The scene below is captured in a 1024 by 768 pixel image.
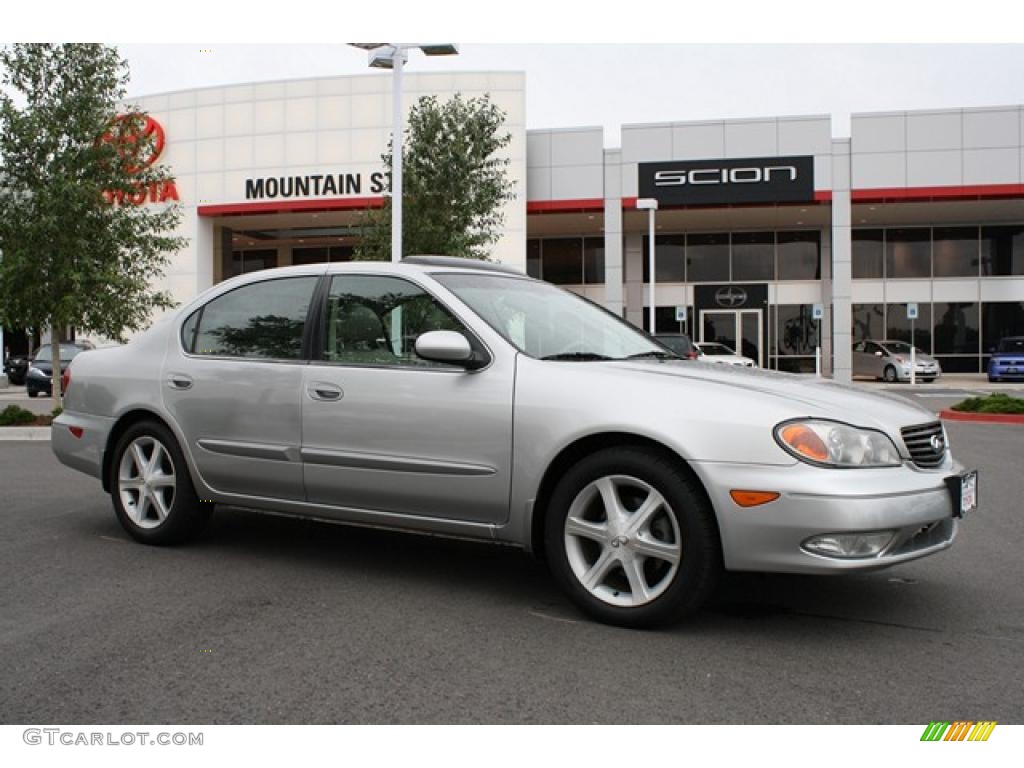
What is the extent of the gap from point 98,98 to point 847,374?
2325 centimetres

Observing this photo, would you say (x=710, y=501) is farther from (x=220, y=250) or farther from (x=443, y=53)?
(x=220, y=250)

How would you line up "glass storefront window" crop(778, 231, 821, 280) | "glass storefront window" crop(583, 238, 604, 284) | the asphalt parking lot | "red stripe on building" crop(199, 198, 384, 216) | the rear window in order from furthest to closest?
"glass storefront window" crop(583, 238, 604, 284) → "glass storefront window" crop(778, 231, 821, 280) → "red stripe on building" crop(199, 198, 384, 216) → the rear window → the asphalt parking lot

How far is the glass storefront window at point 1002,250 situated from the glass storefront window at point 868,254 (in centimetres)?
369

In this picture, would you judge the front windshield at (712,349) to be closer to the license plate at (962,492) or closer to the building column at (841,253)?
the building column at (841,253)

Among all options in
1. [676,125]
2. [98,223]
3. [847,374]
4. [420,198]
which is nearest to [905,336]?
[847,374]

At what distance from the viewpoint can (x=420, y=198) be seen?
1848 cm

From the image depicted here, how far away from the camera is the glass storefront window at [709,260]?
34.9 meters

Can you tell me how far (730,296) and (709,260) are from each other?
5.32 feet

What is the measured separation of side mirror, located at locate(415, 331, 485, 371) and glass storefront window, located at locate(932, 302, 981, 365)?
3394 centimetres

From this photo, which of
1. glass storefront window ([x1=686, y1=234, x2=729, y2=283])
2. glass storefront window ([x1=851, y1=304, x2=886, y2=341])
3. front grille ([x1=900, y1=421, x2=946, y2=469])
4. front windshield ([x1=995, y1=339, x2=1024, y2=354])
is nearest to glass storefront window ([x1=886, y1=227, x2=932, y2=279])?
glass storefront window ([x1=851, y1=304, x2=886, y2=341])

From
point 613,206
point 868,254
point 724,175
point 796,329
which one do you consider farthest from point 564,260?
point 868,254

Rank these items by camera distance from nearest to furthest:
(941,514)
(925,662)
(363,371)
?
Answer: (925,662) → (941,514) → (363,371)

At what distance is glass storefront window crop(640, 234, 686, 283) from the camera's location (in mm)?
35219

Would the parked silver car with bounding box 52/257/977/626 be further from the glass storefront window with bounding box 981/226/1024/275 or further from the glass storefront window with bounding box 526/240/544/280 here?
the glass storefront window with bounding box 981/226/1024/275
